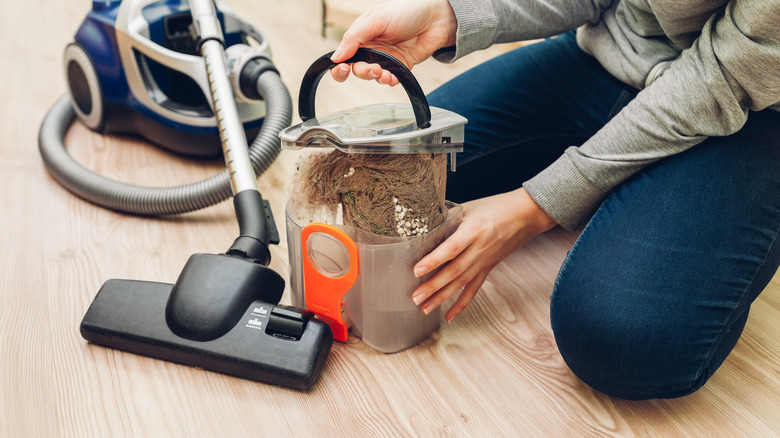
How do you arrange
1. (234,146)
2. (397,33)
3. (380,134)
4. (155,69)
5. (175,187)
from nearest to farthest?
1. (380,134)
2. (397,33)
3. (234,146)
4. (175,187)
5. (155,69)

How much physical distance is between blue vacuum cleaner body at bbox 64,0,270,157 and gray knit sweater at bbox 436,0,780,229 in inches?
20.6

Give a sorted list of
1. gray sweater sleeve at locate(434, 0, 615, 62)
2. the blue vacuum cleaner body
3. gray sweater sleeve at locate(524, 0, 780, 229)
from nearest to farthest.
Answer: gray sweater sleeve at locate(524, 0, 780, 229)
gray sweater sleeve at locate(434, 0, 615, 62)
the blue vacuum cleaner body

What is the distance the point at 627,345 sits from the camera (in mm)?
665

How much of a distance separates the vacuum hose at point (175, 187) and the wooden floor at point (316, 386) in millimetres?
36

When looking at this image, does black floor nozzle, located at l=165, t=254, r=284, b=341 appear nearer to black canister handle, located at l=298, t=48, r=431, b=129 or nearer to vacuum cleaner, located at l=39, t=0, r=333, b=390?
vacuum cleaner, located at l=39, t=0, r=333, b=390

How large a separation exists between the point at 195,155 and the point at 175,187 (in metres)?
0.23

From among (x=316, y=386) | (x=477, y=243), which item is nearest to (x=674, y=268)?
(x=477, y=243)

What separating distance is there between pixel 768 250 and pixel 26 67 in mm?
1731

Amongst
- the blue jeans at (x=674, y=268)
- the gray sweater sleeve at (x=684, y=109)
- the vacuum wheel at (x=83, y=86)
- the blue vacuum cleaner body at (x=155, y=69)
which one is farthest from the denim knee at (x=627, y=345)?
the vacuum wheel at (x=83, y=86)

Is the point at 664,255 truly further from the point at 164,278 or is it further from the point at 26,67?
the point at 26,67

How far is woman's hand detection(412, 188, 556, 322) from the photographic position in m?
0.71

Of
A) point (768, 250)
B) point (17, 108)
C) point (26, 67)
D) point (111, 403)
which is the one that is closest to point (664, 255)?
point (768, 250)

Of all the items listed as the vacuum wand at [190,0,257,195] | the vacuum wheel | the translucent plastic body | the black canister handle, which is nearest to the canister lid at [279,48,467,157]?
the black canister handle

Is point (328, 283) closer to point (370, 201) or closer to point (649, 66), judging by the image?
point (370, 201)
